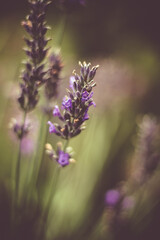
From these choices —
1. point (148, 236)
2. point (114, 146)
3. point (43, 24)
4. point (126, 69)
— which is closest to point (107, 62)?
point (126, 69)

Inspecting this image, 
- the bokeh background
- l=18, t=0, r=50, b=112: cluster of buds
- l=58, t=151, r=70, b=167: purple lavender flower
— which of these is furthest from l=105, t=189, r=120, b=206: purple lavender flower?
l=18, t=0, r=50, b=112: cluster of buds

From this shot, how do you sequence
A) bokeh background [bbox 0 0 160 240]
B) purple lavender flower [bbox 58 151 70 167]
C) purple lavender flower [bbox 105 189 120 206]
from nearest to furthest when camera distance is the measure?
purple lavender flower [bbox 58 151 70 167] → purple lavender flower [bbox 105 189 120 206] → bokeh background [bbox 0 0 160 240]

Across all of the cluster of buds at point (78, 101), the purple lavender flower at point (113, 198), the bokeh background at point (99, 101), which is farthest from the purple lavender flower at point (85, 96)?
the purple lavender flower at point (113, 198)

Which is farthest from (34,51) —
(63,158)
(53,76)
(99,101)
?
(99,101)

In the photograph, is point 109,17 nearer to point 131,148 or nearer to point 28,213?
point 131,148

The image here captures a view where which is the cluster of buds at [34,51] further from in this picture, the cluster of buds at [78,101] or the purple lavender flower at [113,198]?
the purple lavender flower at [113,198]

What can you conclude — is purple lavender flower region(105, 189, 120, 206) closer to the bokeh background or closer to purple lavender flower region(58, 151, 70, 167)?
the bokeh background

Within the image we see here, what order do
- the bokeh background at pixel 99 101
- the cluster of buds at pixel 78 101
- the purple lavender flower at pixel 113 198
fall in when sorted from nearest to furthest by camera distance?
the cluster of buds at pixel 78 101, the purple lavender flower at pixel 113 198, the bokeh background at pixel 99 101
